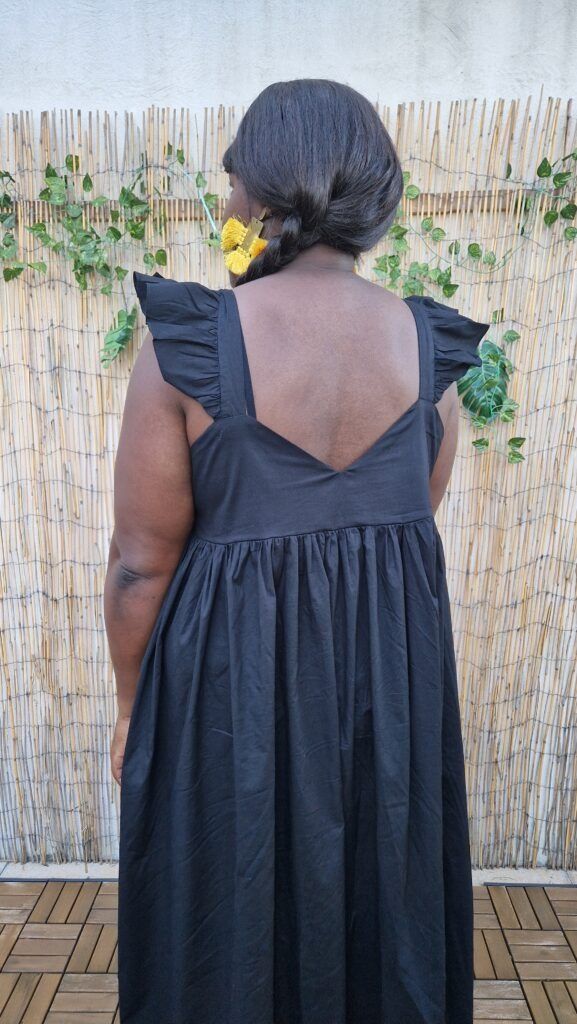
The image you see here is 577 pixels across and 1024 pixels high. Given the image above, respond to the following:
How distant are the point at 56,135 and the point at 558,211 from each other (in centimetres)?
135

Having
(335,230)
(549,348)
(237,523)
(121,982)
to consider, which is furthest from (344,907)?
(549,348)

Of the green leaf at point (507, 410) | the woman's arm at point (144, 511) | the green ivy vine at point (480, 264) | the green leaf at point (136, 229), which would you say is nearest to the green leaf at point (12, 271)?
the green leaf at point (136, 229)

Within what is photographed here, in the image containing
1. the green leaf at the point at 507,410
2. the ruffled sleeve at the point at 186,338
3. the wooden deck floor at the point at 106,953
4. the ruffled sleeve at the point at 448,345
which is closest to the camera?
the ruffled sleeve at the point at 186,338

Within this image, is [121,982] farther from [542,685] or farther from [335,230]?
[542,685]

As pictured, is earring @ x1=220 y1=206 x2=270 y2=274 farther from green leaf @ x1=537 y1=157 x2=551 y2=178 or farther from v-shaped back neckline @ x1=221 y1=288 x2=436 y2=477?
green leaf @ x1=537 y1=157 x2=551 y2=178

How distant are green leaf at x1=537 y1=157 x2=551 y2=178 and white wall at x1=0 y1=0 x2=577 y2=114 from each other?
0.79ft

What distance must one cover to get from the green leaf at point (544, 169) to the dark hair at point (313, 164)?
3.46ft

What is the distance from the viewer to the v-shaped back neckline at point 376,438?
1.10 m

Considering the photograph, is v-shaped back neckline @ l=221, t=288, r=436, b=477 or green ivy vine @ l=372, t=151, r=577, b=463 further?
green ivy vine @ l=372, t=151, r=577, b=463

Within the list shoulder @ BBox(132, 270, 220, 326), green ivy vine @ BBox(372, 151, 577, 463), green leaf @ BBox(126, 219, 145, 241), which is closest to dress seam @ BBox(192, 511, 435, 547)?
shoulder @ BBox(132, 270, 220, 326)

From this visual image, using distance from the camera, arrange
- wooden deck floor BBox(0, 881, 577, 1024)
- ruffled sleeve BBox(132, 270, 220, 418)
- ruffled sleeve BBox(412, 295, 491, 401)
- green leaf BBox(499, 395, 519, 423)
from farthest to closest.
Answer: green leaf BBox(499, 395, 519, 423) → wooden deck floor BBox(0, 881, 577, 1024) → ruffled sleeve BBox(412, 295, 491, 401) → ruffled sleeve BBox(132, 270, 220, 418)

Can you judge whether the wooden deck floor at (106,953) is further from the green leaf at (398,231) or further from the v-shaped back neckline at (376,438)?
the green leaf at (398,231)

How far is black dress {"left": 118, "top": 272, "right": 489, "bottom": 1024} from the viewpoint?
1171 millimetres

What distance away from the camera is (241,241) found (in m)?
1.19
